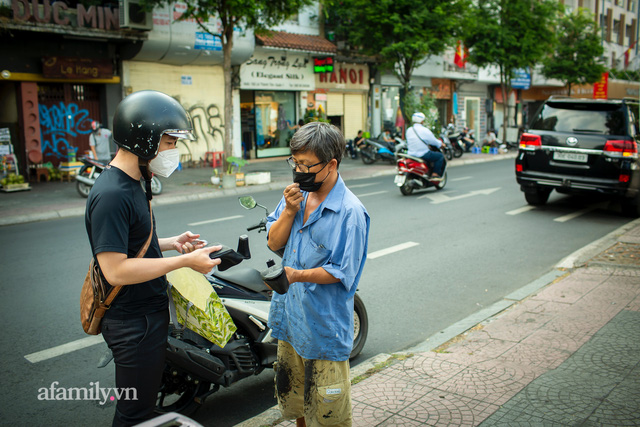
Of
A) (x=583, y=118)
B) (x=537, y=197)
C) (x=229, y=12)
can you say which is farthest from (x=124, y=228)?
(x=229, y=12)

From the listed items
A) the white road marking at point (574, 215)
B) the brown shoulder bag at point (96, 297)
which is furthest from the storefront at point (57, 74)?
the brown shoulder bag at point (96, 297)

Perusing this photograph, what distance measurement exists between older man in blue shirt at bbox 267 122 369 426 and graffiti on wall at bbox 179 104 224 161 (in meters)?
18.0

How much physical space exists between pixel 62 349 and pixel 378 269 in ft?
12.2

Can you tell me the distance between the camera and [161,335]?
8.14 ft

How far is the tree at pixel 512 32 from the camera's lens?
87.8 ft

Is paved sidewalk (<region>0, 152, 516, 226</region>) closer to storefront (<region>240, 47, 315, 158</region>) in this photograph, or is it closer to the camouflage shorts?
storefront (<region>240, 47, 315, 158</region>)

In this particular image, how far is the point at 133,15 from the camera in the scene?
16172 mm

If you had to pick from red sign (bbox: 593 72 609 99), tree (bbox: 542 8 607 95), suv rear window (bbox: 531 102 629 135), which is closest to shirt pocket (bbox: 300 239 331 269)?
suv rear window (bbox: 531 102 629 135)

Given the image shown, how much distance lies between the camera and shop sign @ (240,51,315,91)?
71.5ft

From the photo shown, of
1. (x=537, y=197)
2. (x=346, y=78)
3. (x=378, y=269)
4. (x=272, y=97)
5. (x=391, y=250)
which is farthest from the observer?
(x=346, y=78)

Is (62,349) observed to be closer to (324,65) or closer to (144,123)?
(144,123)

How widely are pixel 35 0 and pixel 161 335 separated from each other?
1506 cm

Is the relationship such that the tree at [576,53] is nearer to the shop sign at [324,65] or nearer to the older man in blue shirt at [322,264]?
the shop sign at [324,65]

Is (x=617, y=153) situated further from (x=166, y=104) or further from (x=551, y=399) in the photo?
(x=166, y=104)
